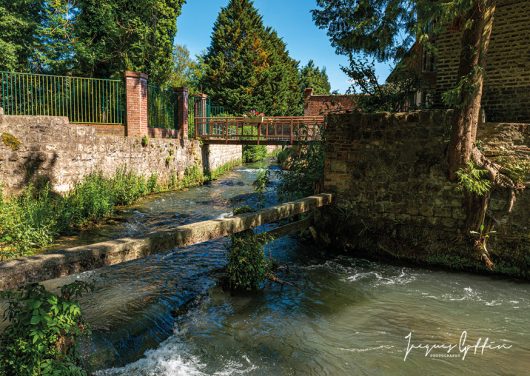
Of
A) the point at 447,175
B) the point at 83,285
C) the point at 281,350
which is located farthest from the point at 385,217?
the point at 83,285

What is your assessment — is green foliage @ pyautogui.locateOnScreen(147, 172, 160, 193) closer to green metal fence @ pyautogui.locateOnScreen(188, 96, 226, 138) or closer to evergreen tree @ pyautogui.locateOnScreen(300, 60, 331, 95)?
green metal fence @ pyautogui.locateOnScreen(188, 96, 226, 138)

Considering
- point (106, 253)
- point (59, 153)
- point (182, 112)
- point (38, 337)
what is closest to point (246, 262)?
point (106, 253)

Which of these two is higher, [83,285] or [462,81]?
[462,81]

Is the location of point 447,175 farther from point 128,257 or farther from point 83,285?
point 83,285

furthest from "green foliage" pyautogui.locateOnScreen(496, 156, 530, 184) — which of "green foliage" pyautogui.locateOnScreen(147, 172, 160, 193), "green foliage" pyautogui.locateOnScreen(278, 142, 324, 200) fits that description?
"green foliage" pyautogui.locateOnScreen(147, 172, 160, 193)

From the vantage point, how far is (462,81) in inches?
226

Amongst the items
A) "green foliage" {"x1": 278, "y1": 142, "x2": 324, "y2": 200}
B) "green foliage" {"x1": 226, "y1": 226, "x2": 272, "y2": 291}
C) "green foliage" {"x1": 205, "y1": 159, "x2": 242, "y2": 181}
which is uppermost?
"green foliage" {"x1": 278, "y1": 142, "x2": 324, "y2": 200}

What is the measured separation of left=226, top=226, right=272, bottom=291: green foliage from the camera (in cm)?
542

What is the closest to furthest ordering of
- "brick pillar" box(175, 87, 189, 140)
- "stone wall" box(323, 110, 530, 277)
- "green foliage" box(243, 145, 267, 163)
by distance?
"stone wall" box(323, 110, 530, 277), "brick pillar" box(175, 87, 189, 140), "green foliage" box(243, 145, 267, 163)

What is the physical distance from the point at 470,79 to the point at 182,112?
13126 mm

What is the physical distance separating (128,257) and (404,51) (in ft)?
25.4

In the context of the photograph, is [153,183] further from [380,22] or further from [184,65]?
[184,65]

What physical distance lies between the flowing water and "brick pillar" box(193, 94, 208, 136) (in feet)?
40.8

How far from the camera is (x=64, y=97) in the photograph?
12844 millimetres
